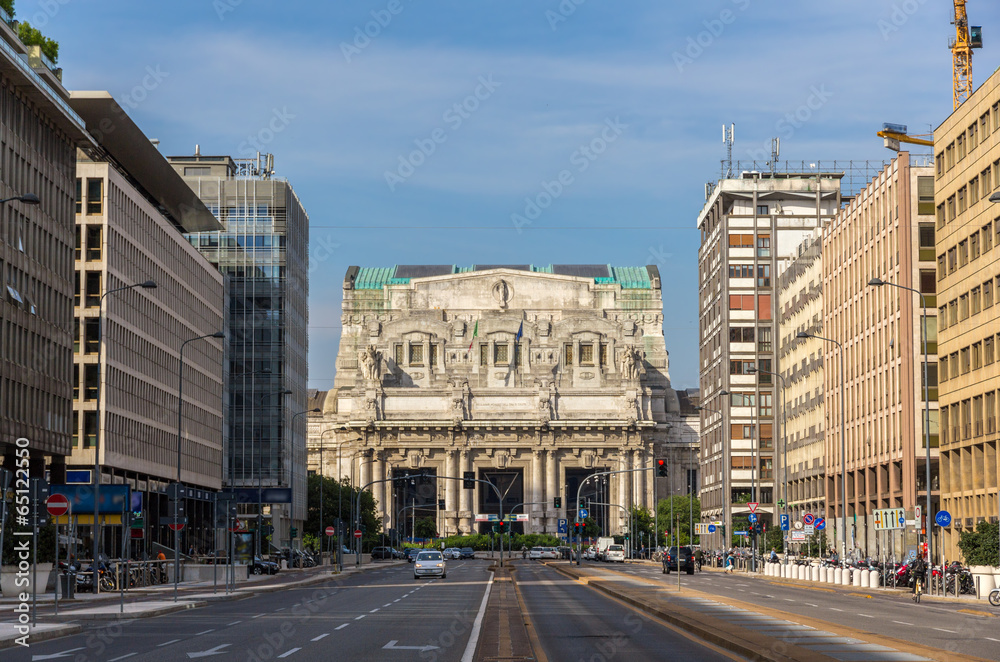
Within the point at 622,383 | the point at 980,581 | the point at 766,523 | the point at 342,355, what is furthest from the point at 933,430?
the point at 342,355

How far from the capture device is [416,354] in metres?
186

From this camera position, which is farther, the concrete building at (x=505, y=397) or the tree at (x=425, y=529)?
the concrete building at (x=505, y=397)

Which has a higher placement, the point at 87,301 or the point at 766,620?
the point at 87,301

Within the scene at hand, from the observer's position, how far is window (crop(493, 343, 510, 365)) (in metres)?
184

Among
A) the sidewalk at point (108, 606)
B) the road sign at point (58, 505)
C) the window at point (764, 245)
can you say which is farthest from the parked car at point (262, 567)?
the window at point (764, 245)

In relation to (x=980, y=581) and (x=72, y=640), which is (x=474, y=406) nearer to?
(x=980, y=581)

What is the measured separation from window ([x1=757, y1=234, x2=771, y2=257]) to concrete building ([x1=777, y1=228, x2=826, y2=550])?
824 centimetres

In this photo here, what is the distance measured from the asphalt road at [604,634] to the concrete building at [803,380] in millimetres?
57914

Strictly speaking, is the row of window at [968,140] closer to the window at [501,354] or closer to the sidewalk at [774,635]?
the sidewalk at [774,635]

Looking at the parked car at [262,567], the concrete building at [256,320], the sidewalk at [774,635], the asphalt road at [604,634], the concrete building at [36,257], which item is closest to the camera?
the sidewalk at [774,635]

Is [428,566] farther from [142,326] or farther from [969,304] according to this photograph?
[969,304]

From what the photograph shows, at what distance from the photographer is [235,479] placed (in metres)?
119

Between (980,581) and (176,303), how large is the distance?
59.4 m

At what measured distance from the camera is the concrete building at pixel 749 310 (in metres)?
128
